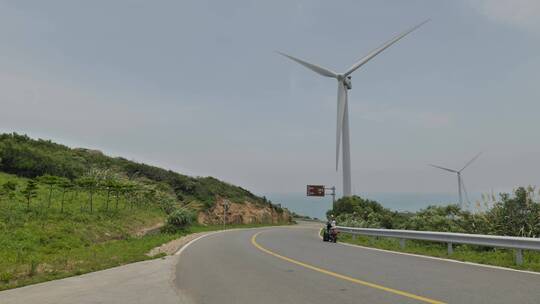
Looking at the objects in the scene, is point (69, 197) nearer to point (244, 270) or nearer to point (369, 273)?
point (244, 270)

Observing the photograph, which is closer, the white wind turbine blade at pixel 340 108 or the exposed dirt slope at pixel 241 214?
the white wind turbine blade at pixel 340 108

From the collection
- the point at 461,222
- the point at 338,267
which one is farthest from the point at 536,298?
the point at 461,222

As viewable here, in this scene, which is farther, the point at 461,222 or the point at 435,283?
the point at 461,222

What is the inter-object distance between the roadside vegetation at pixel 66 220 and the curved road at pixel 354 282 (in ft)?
13.3

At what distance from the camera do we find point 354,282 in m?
8.87

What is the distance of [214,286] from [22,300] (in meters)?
3.42

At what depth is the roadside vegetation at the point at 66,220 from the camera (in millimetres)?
13836

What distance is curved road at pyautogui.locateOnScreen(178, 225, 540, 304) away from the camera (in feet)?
23.9

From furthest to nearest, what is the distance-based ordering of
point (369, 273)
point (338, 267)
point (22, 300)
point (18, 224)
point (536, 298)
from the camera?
1. point (18, 224)
2. point (338, 267)
3. point (369, 273)
4. point (22, 300)
5. point (536, 298)

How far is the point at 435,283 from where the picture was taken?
849 cm

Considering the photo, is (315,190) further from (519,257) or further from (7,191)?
(519,257)

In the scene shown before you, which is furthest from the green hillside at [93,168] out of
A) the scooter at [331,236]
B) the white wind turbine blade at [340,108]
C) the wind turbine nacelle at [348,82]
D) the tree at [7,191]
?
the scooter at [331,236]

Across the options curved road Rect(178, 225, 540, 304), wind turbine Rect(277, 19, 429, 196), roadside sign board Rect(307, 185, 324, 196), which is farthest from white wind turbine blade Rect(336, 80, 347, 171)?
roadside sign board Rect(307, 185, 324, 196)

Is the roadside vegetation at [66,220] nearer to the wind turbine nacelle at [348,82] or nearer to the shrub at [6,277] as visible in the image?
the shrub at [6,277]
